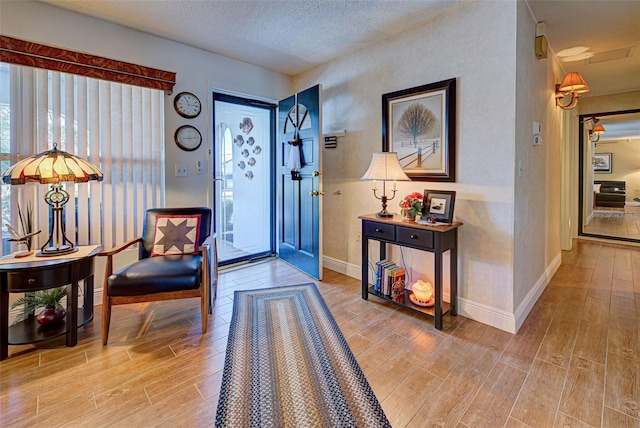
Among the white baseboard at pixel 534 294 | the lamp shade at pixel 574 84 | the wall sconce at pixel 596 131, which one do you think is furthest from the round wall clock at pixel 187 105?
the wall sconce at pixel 596 131

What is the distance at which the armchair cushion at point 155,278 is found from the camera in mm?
1975

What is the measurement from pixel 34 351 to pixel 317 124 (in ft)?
9.41

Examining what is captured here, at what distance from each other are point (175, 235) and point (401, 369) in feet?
6.62

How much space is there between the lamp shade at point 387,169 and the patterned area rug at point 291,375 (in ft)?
3.99

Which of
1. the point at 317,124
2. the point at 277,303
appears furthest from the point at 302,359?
the point at 317,124

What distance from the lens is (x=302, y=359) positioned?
5.97 ft

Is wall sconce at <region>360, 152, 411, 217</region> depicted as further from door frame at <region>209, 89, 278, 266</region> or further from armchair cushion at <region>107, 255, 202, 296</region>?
door frame at <region>209, 89, 278, 266</region>

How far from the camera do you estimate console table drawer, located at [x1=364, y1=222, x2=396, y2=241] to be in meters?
2.48

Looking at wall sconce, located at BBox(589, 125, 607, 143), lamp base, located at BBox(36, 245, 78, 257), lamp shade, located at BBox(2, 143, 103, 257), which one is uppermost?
wall sconce, located at BBox(589, 125, 607, 143)

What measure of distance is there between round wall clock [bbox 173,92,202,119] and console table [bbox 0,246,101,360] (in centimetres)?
160

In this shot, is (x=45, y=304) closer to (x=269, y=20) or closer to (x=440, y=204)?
(x=269, y=20)

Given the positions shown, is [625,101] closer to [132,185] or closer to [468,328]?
[468,328]

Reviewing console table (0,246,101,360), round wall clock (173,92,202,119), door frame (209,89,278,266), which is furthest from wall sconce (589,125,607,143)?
console table (0,246,101,360)

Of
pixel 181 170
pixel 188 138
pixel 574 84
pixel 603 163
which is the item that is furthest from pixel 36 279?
pixel 603 163
